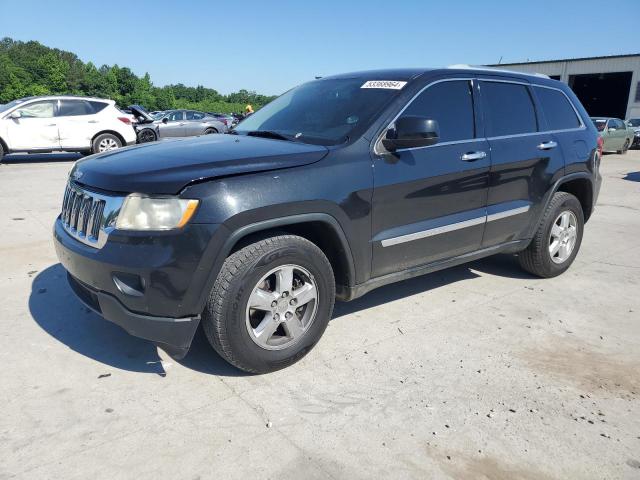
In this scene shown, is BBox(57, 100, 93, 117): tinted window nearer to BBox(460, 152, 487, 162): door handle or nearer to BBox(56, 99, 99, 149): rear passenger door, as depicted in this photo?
BBox(56, 99, 99, 149): rear passenger door

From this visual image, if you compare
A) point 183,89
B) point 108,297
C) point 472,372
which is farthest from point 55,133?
point 183,89

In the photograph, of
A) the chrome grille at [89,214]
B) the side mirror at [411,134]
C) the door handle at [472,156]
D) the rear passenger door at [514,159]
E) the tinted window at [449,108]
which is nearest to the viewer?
the chrome grille at [89,214]

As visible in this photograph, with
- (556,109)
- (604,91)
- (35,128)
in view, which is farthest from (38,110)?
(604,91)

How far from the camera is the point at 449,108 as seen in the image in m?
3.87

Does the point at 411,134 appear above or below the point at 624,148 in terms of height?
above

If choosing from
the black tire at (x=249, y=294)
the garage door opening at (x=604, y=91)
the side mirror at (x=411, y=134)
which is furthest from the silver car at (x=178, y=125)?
the garage door opening at (x=604, y=91)

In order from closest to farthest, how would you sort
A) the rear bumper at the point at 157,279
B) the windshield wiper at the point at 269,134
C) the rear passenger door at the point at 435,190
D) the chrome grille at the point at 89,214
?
the rear bumper at the point at 157,279 < the chrome grille at the point at 89,214 < the rear passenger door at the point at 435,190 < the windshield wiper at the point at 269,134

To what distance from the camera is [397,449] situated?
2473 millimetres

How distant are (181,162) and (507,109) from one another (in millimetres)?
2772

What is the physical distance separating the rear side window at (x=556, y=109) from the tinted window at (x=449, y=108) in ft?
3.53

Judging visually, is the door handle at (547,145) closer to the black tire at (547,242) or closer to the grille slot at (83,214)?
the black tire at (547,242)

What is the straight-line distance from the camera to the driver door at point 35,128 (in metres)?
12.9

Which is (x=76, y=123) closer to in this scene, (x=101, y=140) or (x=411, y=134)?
(x=101, y=140)

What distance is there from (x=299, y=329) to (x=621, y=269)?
12.6 ft
